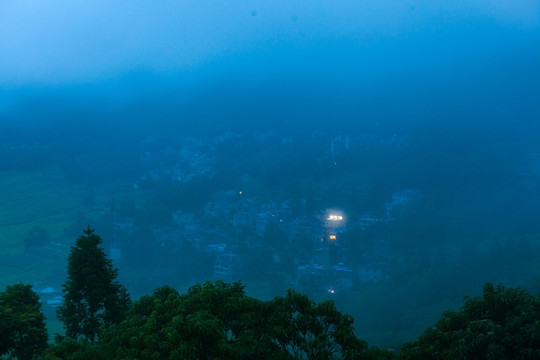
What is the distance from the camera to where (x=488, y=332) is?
1886 centimetres

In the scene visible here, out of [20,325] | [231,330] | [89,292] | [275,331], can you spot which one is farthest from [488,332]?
[89,292]

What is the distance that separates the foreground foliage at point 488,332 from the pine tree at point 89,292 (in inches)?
1037

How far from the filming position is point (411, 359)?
2000cm

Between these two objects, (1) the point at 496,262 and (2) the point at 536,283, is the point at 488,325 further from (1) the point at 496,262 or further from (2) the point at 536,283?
(1) the point at 496,262

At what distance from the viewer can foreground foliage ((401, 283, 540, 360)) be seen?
18.2 metres

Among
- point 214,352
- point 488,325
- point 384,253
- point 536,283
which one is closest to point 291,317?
point 214,352

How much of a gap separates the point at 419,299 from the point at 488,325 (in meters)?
135

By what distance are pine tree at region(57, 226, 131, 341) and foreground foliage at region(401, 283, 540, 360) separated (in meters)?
26.3

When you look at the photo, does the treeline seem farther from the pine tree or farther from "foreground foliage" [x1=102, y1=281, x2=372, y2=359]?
the pine tree

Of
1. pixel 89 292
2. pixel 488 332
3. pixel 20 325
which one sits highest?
pixel 89 292

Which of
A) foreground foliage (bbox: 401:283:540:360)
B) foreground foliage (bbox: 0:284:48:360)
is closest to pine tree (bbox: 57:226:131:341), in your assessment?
foreground foliage (bbox: 0:284:48:360)

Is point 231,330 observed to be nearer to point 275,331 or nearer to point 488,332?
point 275,331

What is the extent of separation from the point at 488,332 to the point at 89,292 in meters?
31.6

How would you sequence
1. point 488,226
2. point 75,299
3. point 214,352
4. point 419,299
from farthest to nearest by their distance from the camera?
point 488,226 < point 419,299 < point 75,299 < point 214,352
